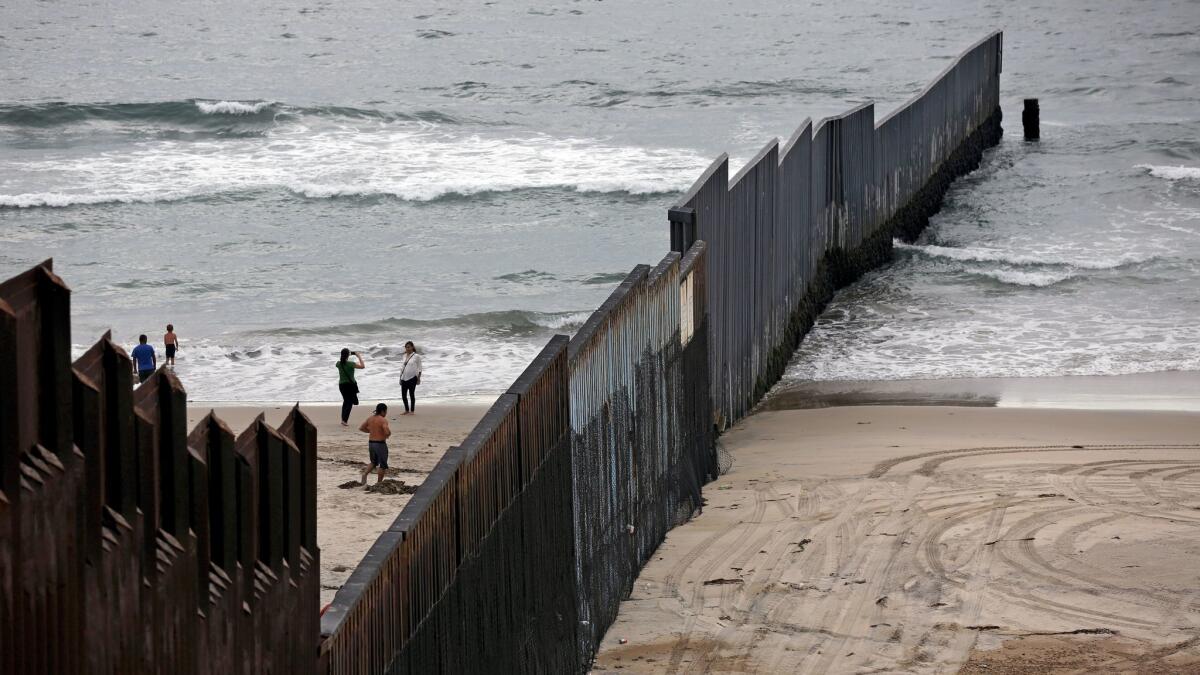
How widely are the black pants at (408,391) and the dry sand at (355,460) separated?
119mm

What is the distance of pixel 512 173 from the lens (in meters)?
39.5

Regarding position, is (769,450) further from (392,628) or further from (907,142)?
(907,142)

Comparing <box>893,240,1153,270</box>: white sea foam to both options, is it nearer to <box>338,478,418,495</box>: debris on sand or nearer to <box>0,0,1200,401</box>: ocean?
<box>0,0,1200,401</box>: ocean

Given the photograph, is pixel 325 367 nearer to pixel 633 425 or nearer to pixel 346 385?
pixel 346 385

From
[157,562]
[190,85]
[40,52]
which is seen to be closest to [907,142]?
[157,562]

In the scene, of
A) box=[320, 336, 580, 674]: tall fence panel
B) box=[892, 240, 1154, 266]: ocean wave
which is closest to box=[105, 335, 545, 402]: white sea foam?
box=[892, 240, 1154, 266]: ocean wave

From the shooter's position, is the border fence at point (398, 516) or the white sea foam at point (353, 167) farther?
the white sea foam at point (353, 167)

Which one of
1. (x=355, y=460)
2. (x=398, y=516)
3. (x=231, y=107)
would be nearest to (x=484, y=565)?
(x=398, y=516)

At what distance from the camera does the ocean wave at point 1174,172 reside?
35.0 metres

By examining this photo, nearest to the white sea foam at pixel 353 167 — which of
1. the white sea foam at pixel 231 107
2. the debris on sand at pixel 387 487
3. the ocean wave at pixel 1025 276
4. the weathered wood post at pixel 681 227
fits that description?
the white sea foam at pixel 231 107

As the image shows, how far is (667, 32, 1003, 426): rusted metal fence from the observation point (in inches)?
530

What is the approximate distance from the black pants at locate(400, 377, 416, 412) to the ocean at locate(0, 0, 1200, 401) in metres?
1.21

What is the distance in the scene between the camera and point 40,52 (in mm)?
62156

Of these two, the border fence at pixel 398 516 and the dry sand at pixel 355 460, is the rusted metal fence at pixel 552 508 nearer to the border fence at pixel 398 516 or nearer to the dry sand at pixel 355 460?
the border fence at pixel 398 516
